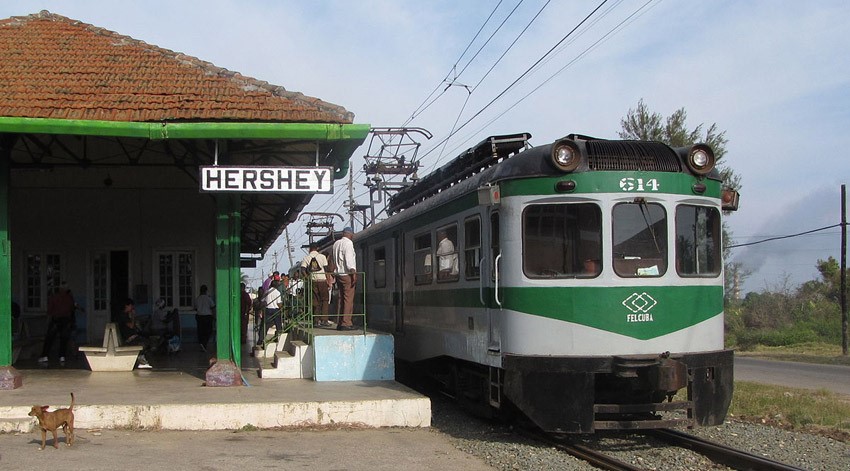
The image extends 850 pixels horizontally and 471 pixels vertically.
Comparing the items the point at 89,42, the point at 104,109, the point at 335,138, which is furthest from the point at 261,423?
the point at 89,42

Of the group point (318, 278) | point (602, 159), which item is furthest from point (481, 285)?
point (318, 278)

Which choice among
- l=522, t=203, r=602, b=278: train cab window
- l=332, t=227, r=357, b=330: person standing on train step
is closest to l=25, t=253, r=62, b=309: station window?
l=332, t=227, r=357, b=330: person standing on train step

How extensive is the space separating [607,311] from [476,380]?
266 cm

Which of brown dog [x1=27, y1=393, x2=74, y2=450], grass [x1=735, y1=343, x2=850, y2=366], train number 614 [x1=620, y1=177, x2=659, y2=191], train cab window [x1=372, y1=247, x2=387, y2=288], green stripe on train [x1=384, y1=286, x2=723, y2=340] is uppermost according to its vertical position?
train number 614 [x1=620, y1=177, x2=659, y2=191]

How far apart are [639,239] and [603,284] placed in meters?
0.66

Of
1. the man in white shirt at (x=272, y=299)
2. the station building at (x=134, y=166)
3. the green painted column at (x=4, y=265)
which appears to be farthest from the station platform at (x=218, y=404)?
the man in white shirt at (x=272, y=299)

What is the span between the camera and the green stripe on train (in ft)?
28.0

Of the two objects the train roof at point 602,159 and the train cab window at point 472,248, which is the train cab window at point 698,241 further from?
the train cab window at point 472,248

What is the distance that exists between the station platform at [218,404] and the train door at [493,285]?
4.15 ft

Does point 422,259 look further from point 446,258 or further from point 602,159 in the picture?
point 602,159

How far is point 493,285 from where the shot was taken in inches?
362

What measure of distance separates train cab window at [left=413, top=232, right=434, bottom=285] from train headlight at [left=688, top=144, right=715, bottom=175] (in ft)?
12.8

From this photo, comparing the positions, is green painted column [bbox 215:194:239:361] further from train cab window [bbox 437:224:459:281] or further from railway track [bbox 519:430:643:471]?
railway track [bbox 519:430:643:471]

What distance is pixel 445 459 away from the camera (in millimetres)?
8070
